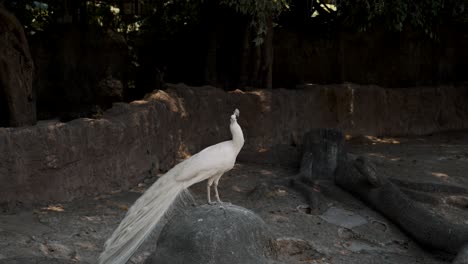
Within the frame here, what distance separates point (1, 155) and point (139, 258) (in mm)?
1763

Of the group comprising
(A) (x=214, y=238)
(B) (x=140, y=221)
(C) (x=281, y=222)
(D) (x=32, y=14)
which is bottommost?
(C) (x=281, y=222)

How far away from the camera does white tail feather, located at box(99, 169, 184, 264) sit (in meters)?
4.34

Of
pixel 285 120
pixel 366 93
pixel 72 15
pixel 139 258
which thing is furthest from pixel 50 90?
pixel 139 258

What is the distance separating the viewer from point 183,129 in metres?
9.52

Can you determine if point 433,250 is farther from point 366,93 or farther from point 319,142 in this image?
point 366,93

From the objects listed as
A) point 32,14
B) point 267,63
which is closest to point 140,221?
point 267,63

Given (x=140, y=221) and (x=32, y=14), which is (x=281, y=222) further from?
(x=32, y=14)

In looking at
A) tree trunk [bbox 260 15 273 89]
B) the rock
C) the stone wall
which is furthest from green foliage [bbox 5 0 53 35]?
the rock

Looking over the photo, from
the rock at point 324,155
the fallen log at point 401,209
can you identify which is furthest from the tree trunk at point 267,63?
the fallen log at point 401,209

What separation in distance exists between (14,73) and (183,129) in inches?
97.3

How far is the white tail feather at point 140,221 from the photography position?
14.2 feet

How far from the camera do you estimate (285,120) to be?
1116cm

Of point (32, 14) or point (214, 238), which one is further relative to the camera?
point (32, 14)

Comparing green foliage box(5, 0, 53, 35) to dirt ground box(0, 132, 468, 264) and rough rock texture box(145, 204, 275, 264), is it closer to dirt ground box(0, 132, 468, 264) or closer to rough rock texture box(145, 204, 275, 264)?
dirt ground box(0, 132, 468, 264)
